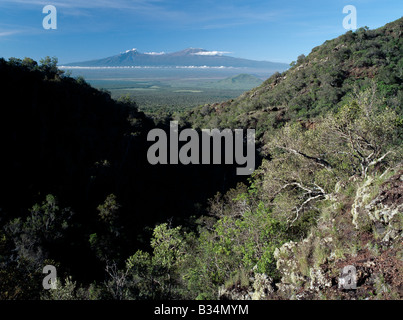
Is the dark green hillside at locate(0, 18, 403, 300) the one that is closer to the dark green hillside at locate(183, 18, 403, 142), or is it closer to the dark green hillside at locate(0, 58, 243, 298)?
the dark green hillside at locate(0, 58, 243, 298)

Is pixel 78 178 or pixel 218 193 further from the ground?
pixel 78 178

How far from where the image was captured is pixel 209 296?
261 inches

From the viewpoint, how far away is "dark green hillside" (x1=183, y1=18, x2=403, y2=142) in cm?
3394

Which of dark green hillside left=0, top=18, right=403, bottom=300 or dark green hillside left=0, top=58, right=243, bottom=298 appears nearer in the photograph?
dark green hillside left=0, top=18, right=403, bottom=300

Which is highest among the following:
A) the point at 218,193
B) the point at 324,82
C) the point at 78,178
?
the point at 324,82

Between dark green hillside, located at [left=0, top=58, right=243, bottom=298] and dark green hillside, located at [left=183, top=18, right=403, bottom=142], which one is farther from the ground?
dark green hillside, located at [left=183, top=18, right=403, bottom=142]

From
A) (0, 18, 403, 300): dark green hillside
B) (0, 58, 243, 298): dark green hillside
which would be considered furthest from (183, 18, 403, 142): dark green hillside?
(0, 58, 243, 298): dark green hillside

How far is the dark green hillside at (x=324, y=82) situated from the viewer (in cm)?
3394

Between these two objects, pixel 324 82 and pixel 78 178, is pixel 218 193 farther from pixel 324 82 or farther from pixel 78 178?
pixel 324 82

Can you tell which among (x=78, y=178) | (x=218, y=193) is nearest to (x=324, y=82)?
(x=218, y=193)

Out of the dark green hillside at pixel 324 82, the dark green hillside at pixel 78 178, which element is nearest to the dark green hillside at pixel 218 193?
the dark green hillside at pixel 78 178

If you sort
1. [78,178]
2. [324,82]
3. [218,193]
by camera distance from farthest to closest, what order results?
[324,82] < [78,178] < [218,193]

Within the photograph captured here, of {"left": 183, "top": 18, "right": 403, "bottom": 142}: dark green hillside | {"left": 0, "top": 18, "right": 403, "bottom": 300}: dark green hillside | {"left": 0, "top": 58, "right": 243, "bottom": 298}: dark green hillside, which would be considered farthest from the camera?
{"left": 183, "top": 18, "right": 403, "bottom": 142}: dark green hillside

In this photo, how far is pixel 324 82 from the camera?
38.1 m
